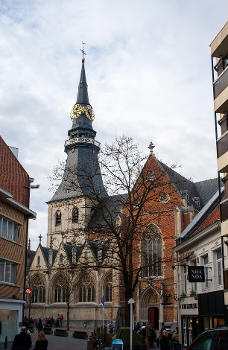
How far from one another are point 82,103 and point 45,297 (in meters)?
30.5

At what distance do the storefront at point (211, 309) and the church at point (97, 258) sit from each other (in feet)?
27.3

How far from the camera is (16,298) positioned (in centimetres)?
2486

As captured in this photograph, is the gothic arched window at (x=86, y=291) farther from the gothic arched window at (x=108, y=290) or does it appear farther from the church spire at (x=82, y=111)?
the church spire at (x=82, y=111)

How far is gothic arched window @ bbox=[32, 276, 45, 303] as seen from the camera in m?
56.8

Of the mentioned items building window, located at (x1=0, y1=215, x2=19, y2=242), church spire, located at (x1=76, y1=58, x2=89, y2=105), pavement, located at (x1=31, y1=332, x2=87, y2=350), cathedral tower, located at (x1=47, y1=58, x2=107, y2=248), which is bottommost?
pavement, located at (x1=31, y1=332, x2=87, y2=350)

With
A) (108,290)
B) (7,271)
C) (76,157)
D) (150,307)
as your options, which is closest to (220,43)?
(7,271)

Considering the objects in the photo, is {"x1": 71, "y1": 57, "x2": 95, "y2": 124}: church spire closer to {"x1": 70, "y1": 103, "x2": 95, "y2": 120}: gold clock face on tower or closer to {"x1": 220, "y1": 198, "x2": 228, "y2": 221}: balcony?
{"x1": 70, "y1": 103, "x2": 95, "y2": 120}: gold clock face on tower

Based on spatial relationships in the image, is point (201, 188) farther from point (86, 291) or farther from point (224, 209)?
point (224, 209)

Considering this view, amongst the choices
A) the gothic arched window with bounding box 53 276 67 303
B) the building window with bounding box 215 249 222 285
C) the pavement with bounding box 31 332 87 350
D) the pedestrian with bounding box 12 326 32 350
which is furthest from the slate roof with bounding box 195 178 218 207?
the pedestrian with bounding box 12 326 32 350

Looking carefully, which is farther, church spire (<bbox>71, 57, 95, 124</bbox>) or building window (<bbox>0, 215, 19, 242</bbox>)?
church spire (<bbox>71, 57, 95, 124</bbox>)

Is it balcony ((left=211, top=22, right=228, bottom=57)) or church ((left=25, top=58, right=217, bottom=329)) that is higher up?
balcony ((left=211, top=22, right=228, bottom=57))

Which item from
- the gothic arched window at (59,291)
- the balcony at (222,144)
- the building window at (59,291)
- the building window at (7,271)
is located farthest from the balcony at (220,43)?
the gothic arched window at (59,291)

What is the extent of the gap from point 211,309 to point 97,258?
16.1 m

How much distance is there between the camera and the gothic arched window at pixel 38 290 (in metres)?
56.8
